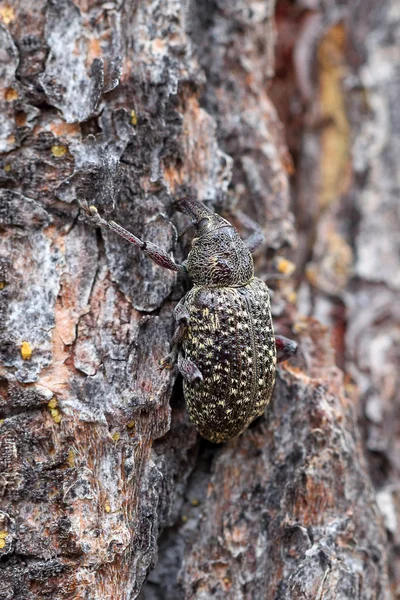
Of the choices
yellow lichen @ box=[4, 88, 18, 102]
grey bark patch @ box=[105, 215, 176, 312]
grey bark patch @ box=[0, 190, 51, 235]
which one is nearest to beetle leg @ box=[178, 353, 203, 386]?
grey bark patch @ box=[105, 215, 176, 312]

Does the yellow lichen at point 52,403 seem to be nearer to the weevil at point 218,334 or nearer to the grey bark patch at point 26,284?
the grey bark patch at point 26,284

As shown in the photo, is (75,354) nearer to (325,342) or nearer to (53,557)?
(53,557)

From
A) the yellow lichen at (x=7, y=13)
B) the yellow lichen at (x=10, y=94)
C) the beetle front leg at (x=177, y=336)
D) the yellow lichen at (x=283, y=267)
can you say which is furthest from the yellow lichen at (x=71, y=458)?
the yellow lichen at (x=7, y=13)

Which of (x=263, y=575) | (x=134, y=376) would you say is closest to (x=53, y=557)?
(x=134, y=376)

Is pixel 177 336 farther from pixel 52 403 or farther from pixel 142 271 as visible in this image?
pixel 52 403

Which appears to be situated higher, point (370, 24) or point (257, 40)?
point (370, 24)

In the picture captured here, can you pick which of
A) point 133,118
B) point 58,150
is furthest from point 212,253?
point 58,150

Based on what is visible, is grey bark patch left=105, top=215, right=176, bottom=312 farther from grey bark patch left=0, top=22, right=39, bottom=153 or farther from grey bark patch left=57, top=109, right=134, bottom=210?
grey bark patch left=0, top=22, right=39, bottom=153
